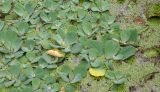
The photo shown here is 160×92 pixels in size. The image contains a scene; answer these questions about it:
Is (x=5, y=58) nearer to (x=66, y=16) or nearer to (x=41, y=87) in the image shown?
→ (x=41, y=87)

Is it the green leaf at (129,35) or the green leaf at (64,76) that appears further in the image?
the green leaf at (129,35)

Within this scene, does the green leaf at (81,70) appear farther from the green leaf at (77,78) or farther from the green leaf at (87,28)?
the green leaf at (87,28)

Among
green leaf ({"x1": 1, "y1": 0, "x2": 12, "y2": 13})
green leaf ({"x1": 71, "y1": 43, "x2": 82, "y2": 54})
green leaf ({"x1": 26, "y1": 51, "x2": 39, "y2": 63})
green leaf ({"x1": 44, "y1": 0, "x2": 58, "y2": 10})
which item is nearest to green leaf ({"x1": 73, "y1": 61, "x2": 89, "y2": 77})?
green leaf ({"x1": 71, "y1": 43, "x2": 82, "y2": 54})

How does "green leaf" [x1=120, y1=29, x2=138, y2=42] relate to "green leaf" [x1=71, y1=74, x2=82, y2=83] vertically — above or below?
above

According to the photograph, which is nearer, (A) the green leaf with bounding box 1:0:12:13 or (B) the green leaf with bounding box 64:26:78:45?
(B) the green leaf with bounding box 64:26:78:45

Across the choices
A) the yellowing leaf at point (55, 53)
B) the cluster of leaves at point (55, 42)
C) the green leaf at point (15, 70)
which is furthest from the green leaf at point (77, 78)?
the green leaf at point (15, 70)

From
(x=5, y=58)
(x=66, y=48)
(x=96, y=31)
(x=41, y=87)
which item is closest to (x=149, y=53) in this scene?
(x=96, y=31)

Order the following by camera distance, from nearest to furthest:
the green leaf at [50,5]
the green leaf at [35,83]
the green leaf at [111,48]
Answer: the green leaf at [35,83]
the green leaf at [111,48]
the green leaf at [50,5]

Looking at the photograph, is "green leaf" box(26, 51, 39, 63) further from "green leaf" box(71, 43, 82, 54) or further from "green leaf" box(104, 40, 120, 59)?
"green leaf" box(104, 40, 120, 59)
